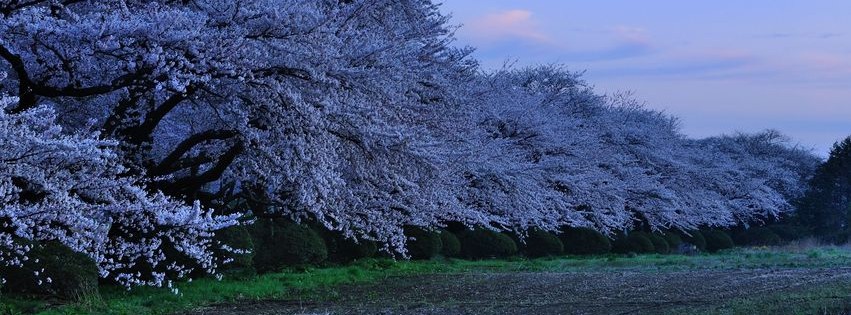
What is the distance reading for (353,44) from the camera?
16.1 m

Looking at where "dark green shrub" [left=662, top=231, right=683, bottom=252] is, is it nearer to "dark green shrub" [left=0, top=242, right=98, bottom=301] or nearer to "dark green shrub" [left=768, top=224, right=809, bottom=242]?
"dark green shrub" [left=768, top=224, right=809, bottom=242]

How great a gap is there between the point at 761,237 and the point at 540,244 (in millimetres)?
20630

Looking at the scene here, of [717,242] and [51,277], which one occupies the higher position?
[51,277]

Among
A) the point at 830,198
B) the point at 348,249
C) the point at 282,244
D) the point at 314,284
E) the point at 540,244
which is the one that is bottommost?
the point at 314,284

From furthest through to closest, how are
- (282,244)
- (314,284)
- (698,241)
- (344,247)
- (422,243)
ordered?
(698,241), (422,243), (344,247), (282,244), (314,284)

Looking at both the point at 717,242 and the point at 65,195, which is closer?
the point at 65,195

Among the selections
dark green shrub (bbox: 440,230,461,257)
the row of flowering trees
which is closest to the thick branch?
the row of flowering trees

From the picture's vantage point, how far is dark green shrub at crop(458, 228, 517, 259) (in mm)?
32375

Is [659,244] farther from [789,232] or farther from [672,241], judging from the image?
[789,232]

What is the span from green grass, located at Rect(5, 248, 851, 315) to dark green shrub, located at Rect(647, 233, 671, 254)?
36.8ft

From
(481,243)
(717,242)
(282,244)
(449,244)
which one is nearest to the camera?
(282,244)

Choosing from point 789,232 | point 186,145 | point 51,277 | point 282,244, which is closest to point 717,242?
point 789,232

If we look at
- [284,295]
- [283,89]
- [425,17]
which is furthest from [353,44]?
[425,17]

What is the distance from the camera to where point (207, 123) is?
1691 centimetres
